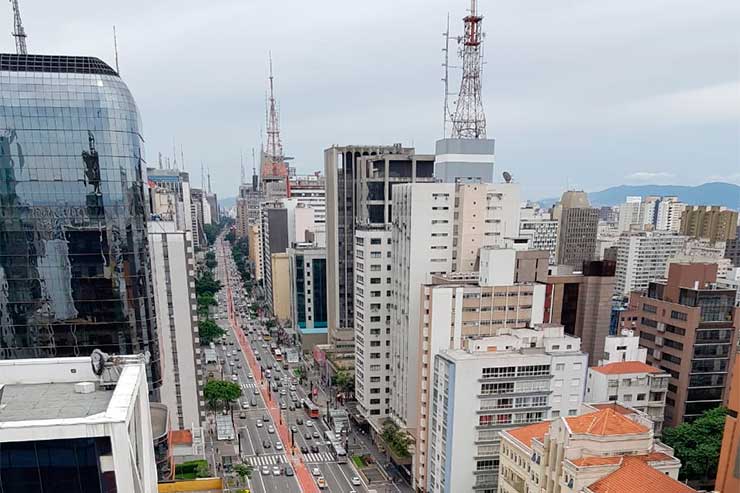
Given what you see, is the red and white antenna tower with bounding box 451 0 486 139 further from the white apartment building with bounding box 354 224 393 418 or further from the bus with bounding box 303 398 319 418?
the bus with bounding box 303 398 319 418

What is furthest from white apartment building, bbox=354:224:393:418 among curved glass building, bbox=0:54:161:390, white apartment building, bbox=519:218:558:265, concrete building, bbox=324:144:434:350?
white apartment building, bbox=519:218:558:265

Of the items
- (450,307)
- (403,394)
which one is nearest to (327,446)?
(403,394)

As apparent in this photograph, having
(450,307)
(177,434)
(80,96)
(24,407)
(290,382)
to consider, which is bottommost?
(290,382)

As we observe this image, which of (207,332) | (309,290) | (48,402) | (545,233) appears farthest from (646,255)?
(48,402)

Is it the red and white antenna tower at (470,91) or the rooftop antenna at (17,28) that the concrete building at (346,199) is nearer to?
the red and white antenna tower at (470,91)

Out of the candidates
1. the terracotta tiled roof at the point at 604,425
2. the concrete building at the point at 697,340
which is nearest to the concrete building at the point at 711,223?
the concrete building at the point at 697,340

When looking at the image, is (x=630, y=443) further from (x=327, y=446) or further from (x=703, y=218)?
(x=703, y=218)
